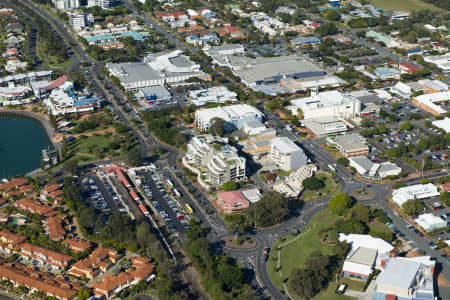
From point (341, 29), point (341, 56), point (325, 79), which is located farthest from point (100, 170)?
point (341, 29)

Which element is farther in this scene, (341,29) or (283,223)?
(341,29)

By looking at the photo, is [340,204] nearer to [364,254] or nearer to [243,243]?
[364,254]


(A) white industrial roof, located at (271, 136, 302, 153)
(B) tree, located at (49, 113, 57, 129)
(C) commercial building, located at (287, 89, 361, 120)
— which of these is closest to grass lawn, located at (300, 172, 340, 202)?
(A) white industrial roof, located at (271, 136, 302, 153)

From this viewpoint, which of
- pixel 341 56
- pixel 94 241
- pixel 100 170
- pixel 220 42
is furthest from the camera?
pixel 220 42

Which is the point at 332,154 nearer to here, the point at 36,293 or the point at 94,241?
the point at 94,241

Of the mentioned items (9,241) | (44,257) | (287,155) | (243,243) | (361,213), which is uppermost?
(287,155)

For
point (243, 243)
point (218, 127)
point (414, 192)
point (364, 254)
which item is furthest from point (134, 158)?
point (414, 192)
